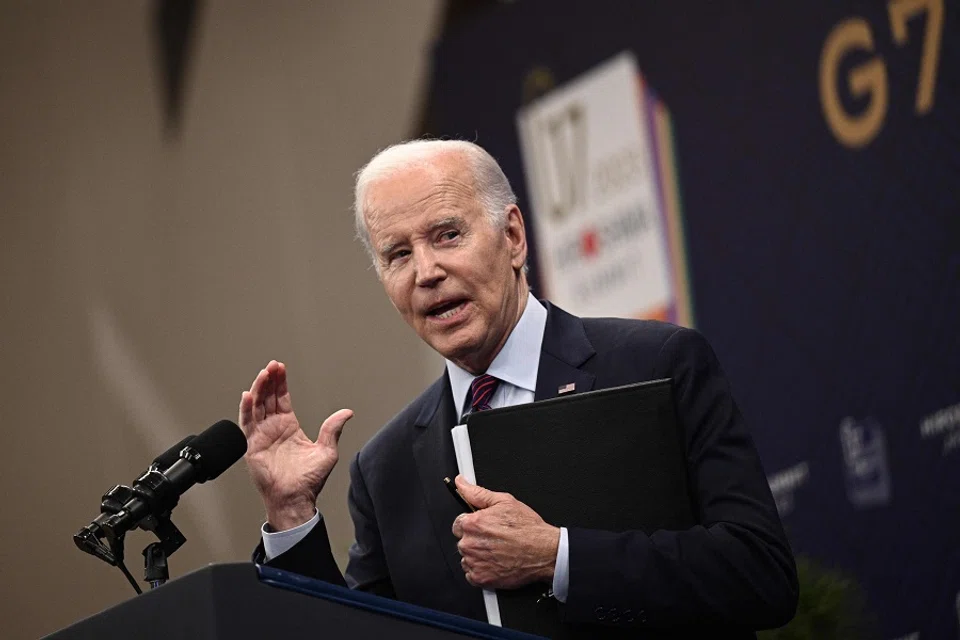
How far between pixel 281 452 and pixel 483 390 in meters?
0.36

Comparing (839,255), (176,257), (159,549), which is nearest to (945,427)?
(839,255)

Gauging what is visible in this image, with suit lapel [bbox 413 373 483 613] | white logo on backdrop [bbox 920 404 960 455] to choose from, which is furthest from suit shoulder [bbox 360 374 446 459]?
Result: white logo on backdrop [bbox 920 404 960 455]

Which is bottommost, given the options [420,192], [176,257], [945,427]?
[945,427]

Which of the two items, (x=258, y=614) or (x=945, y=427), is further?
(x=945, y=427)

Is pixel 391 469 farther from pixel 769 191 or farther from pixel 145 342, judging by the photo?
pixel 145 342

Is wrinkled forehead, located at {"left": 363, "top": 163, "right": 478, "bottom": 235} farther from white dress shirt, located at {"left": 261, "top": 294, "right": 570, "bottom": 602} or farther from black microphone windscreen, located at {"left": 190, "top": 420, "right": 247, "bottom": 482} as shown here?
black microphone windscreen, located at {"left": 190, "top": 420, "right": 247, "bottom": 482}

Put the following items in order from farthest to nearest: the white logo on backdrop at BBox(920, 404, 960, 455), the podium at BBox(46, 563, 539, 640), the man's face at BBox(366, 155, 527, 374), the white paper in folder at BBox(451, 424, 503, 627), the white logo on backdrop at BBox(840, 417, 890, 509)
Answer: the white logo on backdrop at BBox(840, 417, 890, 509) < the white logo on backdrop at BBox(920, 404, 960, 455) < the man's face at BBox(366, 155, 527, 374) < the white paper in folder at BBox(451, 424, 503, 627) < the podium at BBox(46, 563, 539, 640)

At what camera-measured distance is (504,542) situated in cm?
171

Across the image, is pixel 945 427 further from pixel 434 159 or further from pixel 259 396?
pixel 259 396

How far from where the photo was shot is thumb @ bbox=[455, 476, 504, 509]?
1739 millimetres

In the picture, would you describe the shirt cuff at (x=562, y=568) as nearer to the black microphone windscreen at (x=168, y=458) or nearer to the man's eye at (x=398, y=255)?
the black microphone windscreen at (x=168, y=458)

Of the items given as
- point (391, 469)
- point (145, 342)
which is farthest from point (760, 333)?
point (145, 342)

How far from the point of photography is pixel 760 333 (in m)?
3.90

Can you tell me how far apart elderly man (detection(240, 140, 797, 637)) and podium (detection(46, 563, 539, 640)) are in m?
0.32
